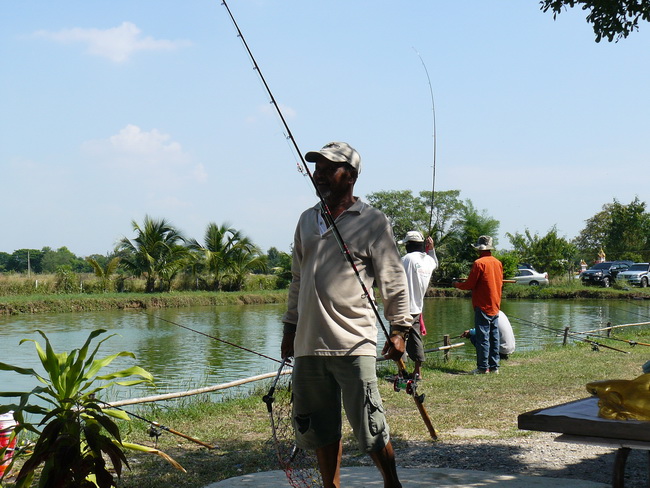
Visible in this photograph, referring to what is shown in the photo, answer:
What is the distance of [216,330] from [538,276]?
2483cm

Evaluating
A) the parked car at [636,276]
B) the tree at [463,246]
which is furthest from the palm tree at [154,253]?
the parked car at [636,276]

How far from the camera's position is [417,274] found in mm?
7875

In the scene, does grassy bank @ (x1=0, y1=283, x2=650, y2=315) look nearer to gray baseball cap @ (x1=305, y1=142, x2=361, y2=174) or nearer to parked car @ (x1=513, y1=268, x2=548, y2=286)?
parked car @ (x1=513, y1=268, x2=548, y2=286)

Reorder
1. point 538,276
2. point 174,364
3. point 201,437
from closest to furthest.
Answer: point 201,437 → point 174,364 → point 538,276

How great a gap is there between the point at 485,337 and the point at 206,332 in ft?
39.2

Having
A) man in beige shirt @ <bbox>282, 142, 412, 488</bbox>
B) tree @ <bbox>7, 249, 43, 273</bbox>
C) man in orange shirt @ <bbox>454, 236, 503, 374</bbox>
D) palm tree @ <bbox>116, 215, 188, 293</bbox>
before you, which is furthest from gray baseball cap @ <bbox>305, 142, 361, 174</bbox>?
tree @ <bbox>7, 249, 43, 273</bbox>

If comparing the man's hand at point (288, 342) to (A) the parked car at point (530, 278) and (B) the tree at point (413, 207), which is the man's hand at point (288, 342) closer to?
(A) the parked car at point (530, 278)

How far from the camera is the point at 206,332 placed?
19.6 meters

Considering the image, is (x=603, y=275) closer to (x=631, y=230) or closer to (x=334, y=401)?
(x=631, y=230)

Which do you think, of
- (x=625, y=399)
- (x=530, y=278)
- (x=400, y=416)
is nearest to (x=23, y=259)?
(x=530, y=278)

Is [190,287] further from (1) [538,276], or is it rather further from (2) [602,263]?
(2) [602,263]

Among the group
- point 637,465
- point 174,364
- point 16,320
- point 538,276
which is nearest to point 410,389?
point 637,465

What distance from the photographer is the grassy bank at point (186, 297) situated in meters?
28.0

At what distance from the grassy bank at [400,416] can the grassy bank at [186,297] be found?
2128 centimetres
